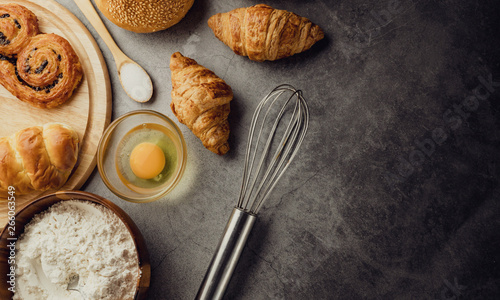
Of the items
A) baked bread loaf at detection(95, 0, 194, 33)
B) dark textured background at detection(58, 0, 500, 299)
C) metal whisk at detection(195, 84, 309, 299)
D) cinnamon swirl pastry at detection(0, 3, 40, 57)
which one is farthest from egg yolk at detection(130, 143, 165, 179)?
cinnamon swirl pastry at detection(0, 3, 40, 57)

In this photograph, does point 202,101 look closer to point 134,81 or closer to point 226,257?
point 134,81

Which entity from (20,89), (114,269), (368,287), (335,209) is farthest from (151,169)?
(368,287)

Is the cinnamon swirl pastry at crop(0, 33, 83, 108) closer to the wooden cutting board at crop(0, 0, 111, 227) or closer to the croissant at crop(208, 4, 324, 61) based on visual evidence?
the wooden cutting board at crop(0, 0, 111, 227)

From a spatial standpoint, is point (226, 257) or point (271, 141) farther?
point (271, 141)

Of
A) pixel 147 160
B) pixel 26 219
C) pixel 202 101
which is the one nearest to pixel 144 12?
pixel 202 101

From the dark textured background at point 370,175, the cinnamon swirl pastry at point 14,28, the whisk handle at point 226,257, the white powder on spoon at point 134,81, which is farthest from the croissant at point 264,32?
the cinnamon swirl pastry at point 14,28

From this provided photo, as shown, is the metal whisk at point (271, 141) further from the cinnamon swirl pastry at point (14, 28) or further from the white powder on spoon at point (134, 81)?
the cinnamon swirl pastry at point (14, 28)

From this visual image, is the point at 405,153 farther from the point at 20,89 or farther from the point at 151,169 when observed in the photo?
the point at 20,89
